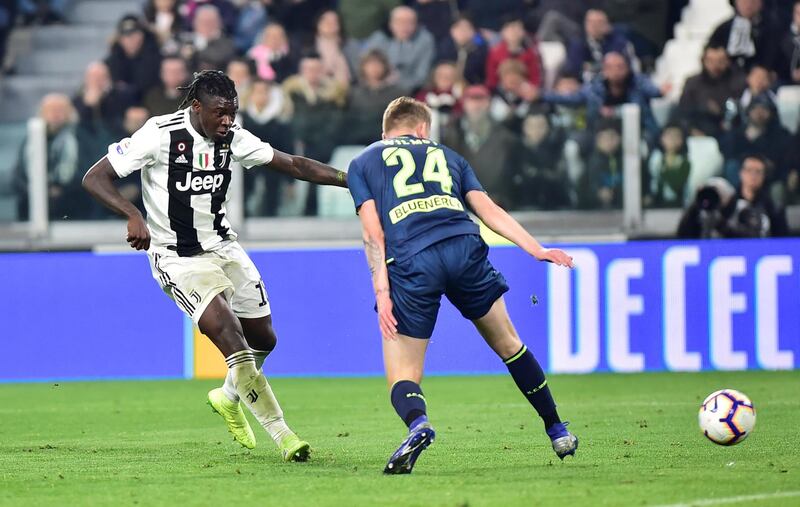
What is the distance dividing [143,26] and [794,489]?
491 inches

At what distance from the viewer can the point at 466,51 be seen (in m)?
16.2

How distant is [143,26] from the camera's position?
55.6 ft

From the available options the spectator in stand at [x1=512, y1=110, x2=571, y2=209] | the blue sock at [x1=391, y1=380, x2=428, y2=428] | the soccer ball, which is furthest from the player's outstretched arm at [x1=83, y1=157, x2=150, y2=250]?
the spectator in stand at [x1=512, y1=110, x2=571, y2=209]

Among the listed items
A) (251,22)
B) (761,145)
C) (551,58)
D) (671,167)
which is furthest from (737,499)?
(251,22)

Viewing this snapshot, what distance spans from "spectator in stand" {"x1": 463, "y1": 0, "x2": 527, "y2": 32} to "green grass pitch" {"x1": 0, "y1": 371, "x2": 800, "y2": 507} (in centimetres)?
572

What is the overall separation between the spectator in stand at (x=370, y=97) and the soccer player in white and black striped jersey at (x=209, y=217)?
6034 mm

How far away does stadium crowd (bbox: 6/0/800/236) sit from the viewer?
13633 millimetres

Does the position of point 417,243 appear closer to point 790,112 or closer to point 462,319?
point 462,319

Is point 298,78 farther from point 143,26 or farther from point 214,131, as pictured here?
point 214,131

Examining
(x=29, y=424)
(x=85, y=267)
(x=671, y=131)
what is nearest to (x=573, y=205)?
(x=671, y=131)

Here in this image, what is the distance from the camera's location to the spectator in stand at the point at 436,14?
16609mm

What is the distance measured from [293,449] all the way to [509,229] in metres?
1.64

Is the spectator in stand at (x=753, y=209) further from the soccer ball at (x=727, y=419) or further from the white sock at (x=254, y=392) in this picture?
the white sock at (x=254, y=392)

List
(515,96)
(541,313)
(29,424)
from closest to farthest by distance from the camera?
(29,424)
(541,313)
(515,96)
